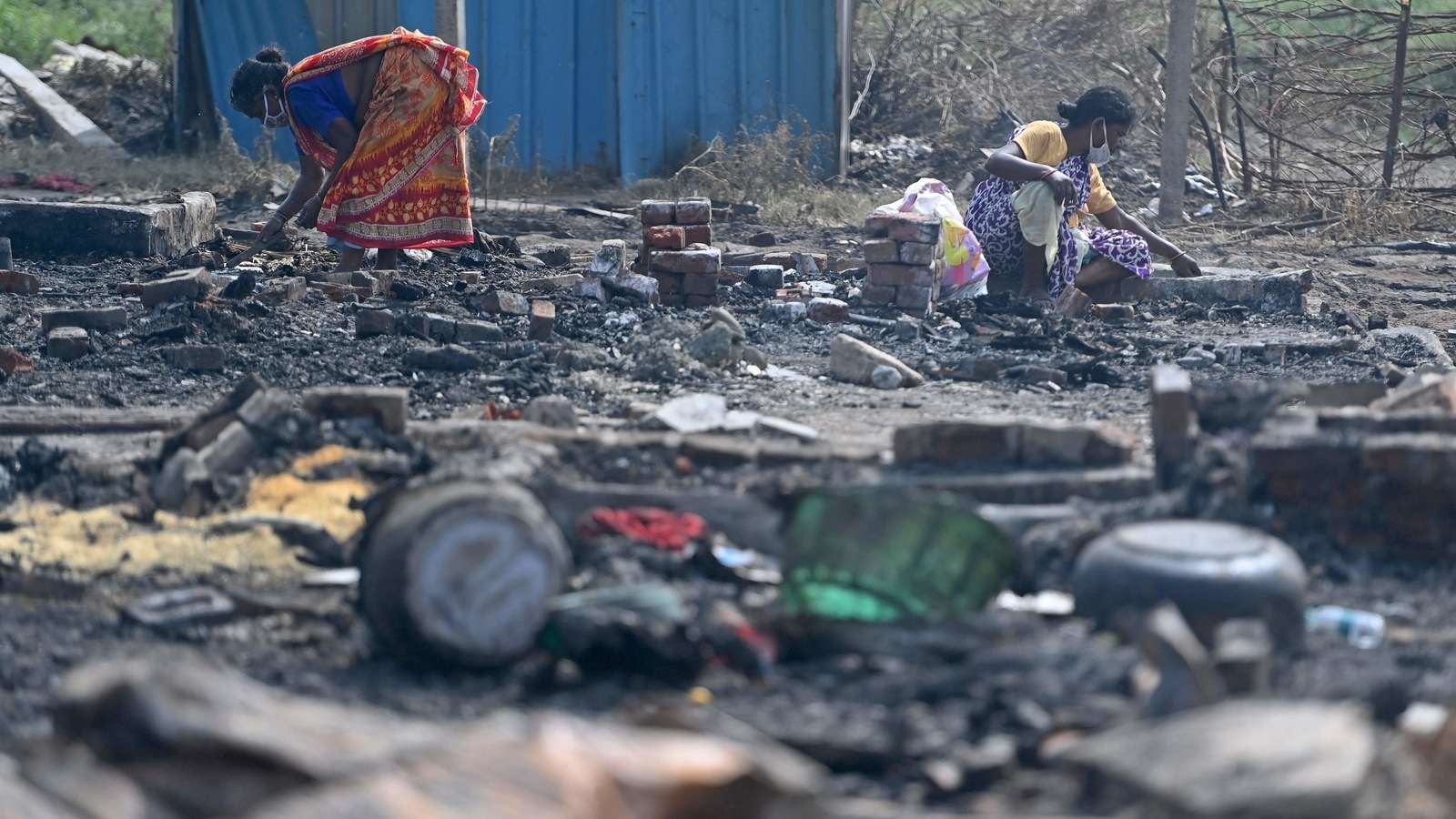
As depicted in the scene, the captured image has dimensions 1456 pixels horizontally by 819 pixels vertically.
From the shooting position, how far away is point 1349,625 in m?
3.09

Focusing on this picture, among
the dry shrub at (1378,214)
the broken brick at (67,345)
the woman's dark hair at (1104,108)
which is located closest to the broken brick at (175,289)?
the broken brick at (67,345)

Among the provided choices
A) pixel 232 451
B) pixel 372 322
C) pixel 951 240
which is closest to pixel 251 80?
pixel 372 322

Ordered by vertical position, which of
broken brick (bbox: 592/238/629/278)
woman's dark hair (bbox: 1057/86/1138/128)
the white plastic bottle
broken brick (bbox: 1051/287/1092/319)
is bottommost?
the white plastic bottle

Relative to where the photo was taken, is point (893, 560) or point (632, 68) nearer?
point (893, 560)

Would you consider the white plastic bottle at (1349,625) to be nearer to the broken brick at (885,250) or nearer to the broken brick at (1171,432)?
the broken brick at (1171,432)

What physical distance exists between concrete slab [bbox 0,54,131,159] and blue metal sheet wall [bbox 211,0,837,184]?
116cm

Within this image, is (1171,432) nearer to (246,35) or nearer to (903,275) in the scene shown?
(903,275)

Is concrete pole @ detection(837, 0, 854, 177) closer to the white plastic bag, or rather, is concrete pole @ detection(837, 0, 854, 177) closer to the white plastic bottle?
the white plastic bag

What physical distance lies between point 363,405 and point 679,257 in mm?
3246

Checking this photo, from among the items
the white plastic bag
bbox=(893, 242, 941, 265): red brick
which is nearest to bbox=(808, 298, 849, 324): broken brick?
bbox=(893, 242, 941, 265): red brick

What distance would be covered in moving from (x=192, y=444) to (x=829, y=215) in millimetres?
7776

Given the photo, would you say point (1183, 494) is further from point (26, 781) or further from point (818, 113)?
point (818, 113)

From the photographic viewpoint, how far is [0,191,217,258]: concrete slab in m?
8.52

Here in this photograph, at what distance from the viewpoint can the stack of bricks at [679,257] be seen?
293 inches
